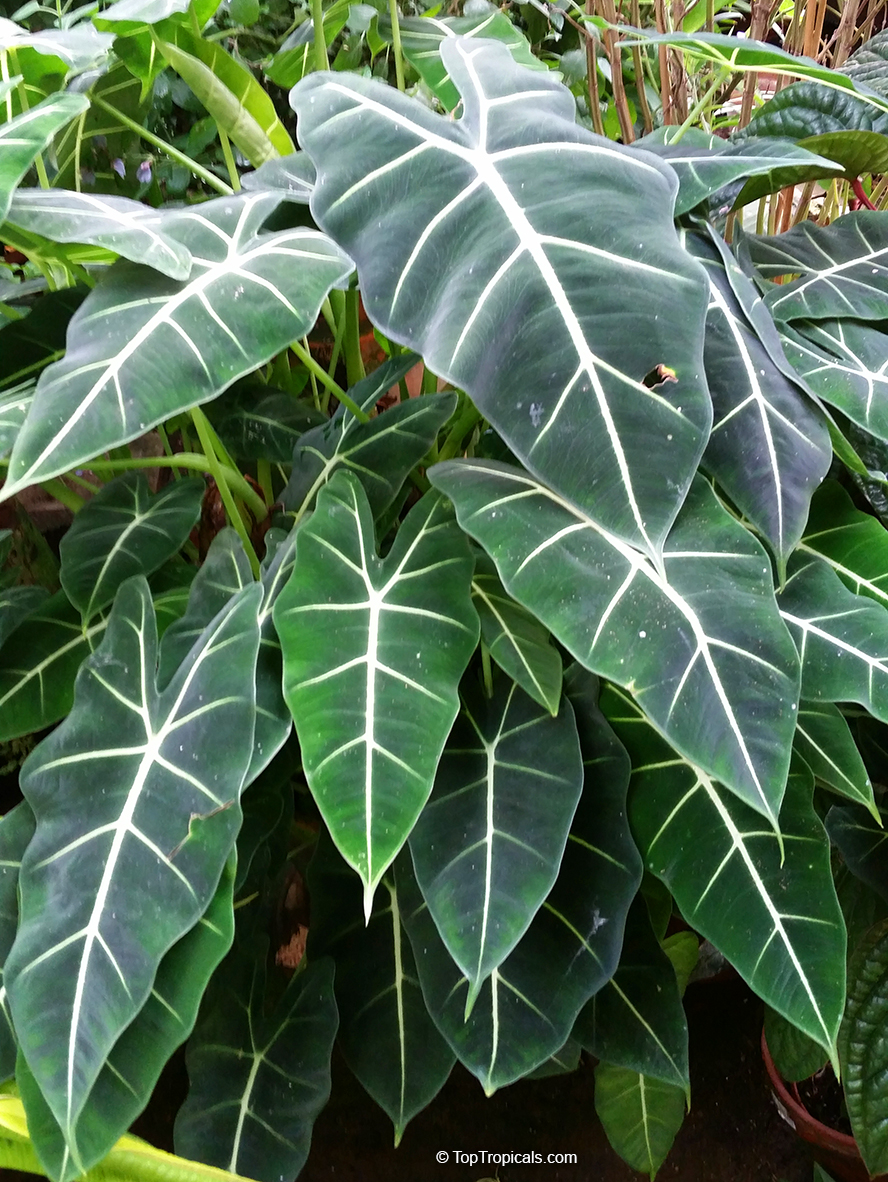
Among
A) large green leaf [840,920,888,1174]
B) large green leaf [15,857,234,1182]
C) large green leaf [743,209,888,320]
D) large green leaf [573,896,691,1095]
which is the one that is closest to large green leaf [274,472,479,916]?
large green leaf [15,857,234,1182]

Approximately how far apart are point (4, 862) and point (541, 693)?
52 centimetres

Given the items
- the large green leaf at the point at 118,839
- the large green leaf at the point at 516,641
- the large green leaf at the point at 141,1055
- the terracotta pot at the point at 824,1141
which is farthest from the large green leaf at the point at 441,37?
the terracotta pot at the point at 824,1141

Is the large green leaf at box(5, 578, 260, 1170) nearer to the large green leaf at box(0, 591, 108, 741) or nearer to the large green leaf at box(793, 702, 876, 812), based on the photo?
the large green leaf at box(0, 591, 108, 741)

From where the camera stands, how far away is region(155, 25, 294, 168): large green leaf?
96 cm

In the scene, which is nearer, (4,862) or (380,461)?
(4,862)

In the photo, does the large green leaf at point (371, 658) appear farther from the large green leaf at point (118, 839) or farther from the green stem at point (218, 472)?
the green stem at point (218, 472)

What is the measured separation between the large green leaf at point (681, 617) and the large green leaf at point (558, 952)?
20 centimetres

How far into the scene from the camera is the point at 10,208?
0.72 m

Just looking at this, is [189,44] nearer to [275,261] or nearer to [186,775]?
[275,261]

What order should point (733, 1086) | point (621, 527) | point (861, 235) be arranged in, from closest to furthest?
point (621, 527), point (861, 235), point (733, 1086)

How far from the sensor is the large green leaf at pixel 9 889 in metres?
0.67

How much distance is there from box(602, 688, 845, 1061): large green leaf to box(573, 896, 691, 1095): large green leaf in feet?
0.53

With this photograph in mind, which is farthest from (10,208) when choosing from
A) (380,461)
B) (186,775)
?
(186,775)

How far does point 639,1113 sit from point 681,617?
2.39 ft
